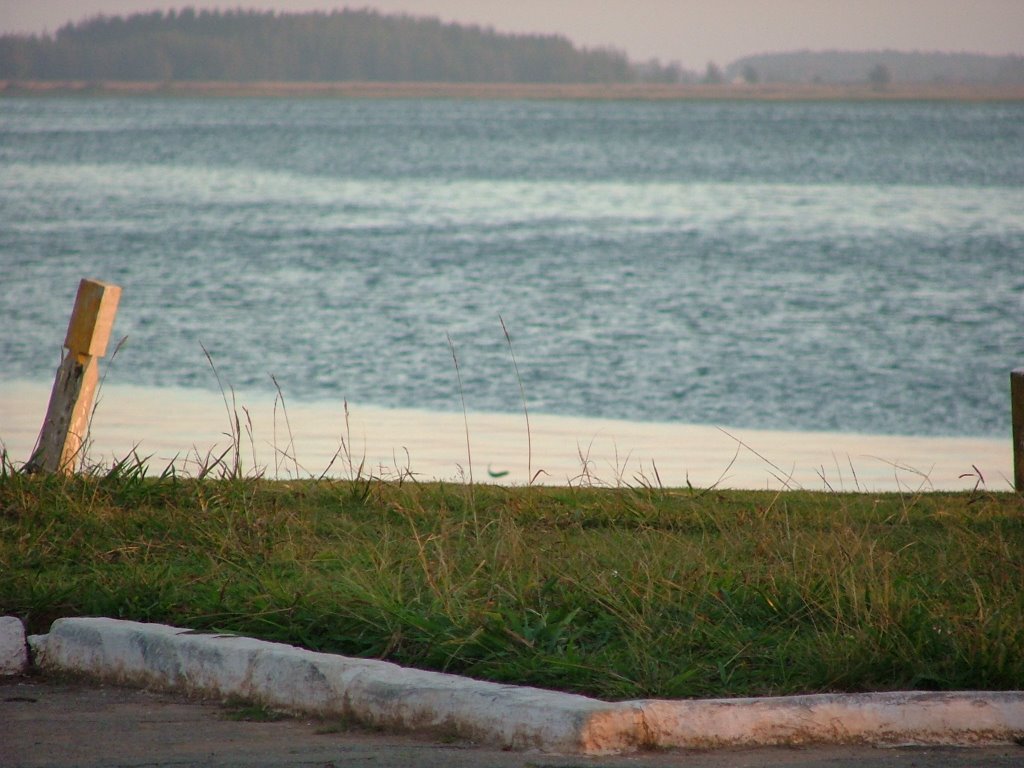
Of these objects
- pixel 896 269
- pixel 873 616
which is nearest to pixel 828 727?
pixel 873 616

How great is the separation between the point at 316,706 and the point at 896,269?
31.1m

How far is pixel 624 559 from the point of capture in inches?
225

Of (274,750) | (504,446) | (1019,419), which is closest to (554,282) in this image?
(504,446)

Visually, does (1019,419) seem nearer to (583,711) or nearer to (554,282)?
(583,711)

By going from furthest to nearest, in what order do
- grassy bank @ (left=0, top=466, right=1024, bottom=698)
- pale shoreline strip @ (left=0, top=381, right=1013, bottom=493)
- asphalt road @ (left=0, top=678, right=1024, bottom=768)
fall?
1. pale shoreline strip @ (left=0, top=381, right=1013, bottom=493)
2. grassy bank @ (left=0, top=466, right=1024, bottom=698)
3. asphalt road @ (left=0, top=678, right=1024, bottom=768)

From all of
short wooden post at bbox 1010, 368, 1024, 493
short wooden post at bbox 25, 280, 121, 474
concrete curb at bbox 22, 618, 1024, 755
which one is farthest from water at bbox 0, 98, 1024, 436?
concrete curb at bbox 22, 618, 1024, 755

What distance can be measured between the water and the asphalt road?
38.0ft

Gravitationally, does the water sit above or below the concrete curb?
below

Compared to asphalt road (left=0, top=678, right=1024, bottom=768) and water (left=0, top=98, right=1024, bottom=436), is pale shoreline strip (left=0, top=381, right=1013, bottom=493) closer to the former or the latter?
water (left=0, top=98, right=1024, bottom=436)

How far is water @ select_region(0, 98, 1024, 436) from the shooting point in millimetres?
17984

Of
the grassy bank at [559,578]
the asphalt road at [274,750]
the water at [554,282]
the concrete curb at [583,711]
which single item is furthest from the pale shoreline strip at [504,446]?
the asphalt road at [274,750]

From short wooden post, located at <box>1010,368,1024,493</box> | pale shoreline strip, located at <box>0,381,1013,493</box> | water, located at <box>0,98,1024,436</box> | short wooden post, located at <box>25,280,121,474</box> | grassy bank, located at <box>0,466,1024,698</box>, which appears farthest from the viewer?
water, located at <box>0,98,1024,436</box>

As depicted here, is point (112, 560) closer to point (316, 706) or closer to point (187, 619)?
point (187, 619)

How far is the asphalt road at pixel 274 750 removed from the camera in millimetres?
3891
